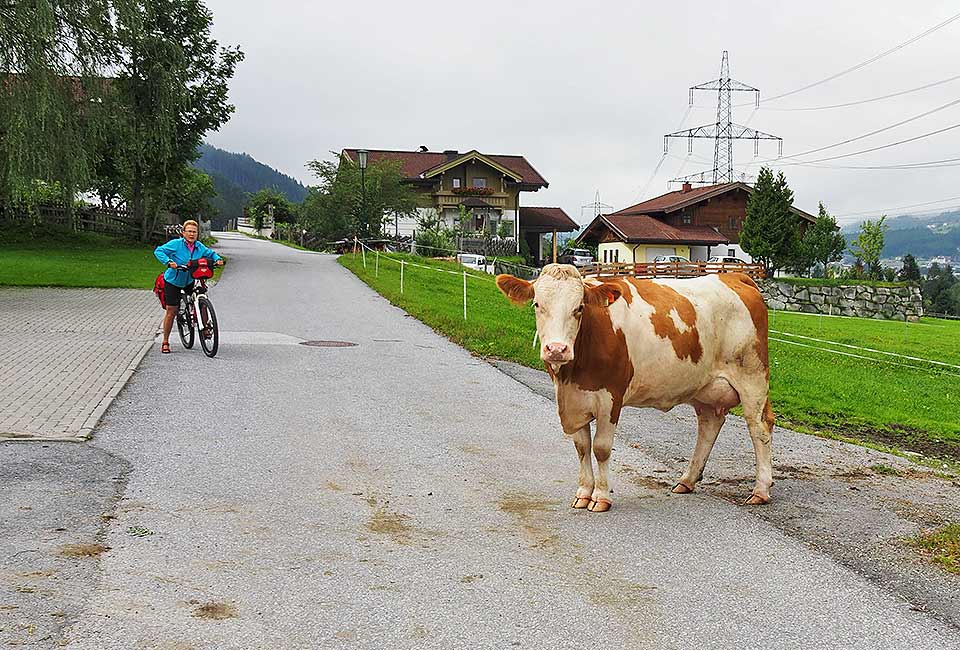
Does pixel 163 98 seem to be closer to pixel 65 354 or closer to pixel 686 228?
pixel 65 354

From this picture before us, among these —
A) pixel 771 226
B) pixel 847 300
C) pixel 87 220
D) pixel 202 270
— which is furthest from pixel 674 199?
pixel 202 270

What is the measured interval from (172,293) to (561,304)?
916 centimetres

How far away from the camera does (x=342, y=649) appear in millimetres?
4188

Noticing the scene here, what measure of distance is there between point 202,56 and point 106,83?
49.6 ft

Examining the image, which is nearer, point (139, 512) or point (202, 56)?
point (139, 512)

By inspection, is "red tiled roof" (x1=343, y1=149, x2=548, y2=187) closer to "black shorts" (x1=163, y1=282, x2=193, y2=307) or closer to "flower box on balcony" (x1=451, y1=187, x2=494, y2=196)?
"flower box on balcony" (x1=451, y1=187, x2=494, y2=196)

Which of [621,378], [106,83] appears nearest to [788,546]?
[621,378]

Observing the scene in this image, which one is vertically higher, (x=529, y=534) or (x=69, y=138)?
(x=69, y=138)

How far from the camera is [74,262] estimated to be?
3334 centimetres

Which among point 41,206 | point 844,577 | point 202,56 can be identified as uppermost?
point 202,56

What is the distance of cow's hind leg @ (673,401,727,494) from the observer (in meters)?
7.11

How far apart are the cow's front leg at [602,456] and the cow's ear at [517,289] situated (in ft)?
3.25

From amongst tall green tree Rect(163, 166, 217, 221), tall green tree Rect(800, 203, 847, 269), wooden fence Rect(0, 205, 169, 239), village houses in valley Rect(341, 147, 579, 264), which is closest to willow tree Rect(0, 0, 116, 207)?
wooden fence Rect(0, 205, 169, 239)

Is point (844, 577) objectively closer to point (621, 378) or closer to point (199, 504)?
point (621, 378)
